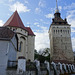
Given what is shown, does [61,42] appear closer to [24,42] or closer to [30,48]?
[30,48]

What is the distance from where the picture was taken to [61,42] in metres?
31.0

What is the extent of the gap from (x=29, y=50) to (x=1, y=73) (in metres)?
12.4

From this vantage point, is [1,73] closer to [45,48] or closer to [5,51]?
[5,51]

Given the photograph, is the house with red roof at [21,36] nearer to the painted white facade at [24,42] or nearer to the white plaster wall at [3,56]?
the painted white facade at [24,42]

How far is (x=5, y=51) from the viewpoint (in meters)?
9.44

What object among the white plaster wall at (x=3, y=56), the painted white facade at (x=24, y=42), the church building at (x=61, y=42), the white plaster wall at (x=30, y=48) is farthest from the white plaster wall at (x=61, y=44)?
the white plaster wall at (x=3, y=56)

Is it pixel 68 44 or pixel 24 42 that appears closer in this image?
pixel 24 42

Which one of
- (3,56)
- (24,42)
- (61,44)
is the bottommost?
(3,56)

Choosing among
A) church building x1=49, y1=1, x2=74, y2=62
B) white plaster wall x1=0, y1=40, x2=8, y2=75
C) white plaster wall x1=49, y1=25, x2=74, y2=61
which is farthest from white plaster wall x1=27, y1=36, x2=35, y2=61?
white plaster wall x1=0, y1=40, x2=8, y2=75

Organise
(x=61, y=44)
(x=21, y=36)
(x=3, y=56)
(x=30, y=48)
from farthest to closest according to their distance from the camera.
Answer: (x=61, y=44) → (x=30, y=48) → (x=21, y=36) → (x=3, y=56)

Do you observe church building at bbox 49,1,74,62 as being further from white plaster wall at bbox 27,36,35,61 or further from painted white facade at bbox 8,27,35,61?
painted white facade at bbox 8,27,35,61

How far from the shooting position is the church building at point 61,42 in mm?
29236

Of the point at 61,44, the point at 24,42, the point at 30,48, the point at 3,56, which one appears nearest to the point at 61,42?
the point at 61,44

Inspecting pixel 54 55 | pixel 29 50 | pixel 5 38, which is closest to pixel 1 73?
pixel 5 38
